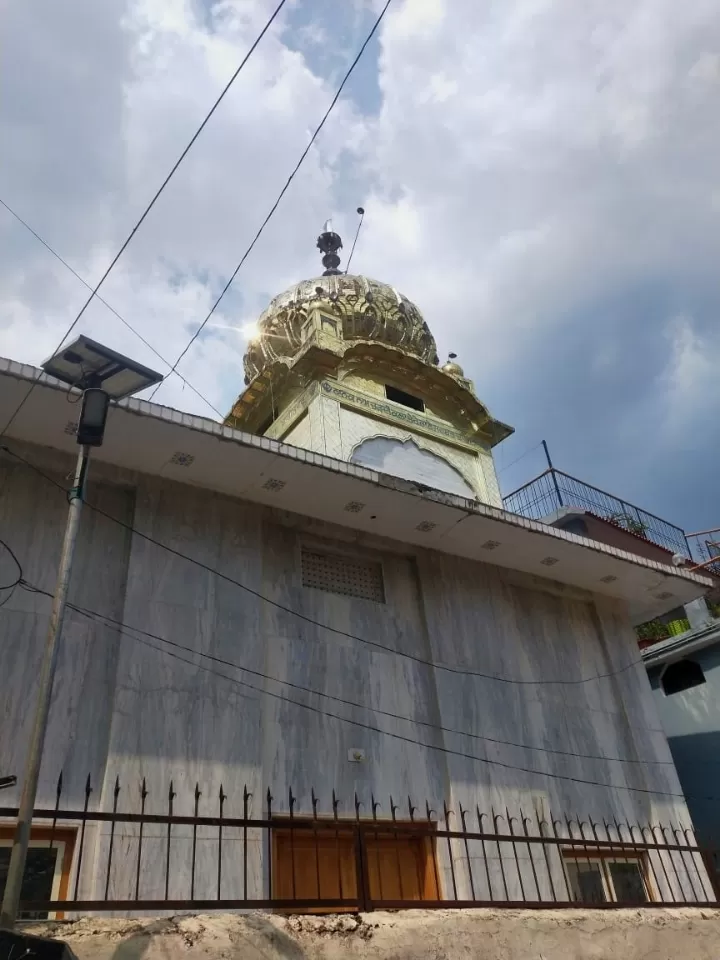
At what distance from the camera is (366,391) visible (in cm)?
1311

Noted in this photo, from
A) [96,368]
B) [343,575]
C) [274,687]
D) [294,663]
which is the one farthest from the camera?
[343,575]

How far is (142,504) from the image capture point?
7.88m

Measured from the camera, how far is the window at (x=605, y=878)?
850cm

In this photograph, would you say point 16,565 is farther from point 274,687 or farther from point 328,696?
point 328,696

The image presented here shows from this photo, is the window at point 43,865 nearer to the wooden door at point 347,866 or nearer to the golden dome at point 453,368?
the wooden door at point 347,866

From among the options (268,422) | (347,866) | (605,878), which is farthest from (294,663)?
(268,422)

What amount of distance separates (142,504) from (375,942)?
482 centimetres

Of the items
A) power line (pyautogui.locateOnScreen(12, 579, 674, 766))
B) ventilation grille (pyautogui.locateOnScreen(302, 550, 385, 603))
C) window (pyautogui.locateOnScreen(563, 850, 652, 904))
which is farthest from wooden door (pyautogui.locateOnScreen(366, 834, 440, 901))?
ventilation grille (pyautogui.locateOnScreen(302, 550, 385, 603))

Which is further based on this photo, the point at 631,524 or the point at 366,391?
the point at 631,524

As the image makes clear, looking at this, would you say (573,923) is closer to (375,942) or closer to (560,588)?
(375,942)

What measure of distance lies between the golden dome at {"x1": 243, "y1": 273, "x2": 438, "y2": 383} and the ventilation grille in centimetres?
582

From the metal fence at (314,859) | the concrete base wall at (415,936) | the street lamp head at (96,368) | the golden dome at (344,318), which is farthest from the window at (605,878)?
the golden dome at (344,318)

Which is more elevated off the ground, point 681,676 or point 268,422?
point 268,422

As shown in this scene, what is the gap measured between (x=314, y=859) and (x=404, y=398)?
8.55 m
